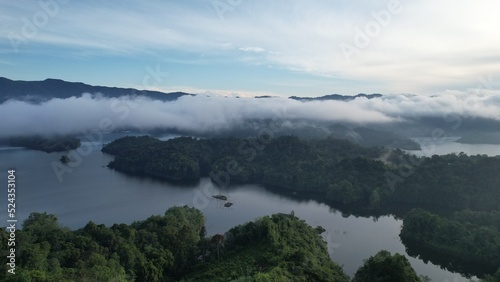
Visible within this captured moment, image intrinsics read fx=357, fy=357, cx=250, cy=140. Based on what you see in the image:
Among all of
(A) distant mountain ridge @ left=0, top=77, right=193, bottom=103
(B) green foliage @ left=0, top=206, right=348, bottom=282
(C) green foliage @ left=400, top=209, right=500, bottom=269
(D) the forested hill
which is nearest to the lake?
(C) green foliage @ left=400, top=209, right=500, bottom=269

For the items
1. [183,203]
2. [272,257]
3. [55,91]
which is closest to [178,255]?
[272,257]

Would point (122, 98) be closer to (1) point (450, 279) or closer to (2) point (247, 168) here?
(2) point (247, 168)

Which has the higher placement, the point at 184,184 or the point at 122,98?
the point at 122,98

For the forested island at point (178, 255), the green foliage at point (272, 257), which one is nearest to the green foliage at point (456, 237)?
the forested island at point (178, 255)

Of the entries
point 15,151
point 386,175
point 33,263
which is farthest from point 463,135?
point 15,151

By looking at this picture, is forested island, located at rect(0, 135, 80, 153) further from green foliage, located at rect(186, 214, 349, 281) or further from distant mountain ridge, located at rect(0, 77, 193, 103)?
green foliage, located at rect(186, 214, 349, 281)
